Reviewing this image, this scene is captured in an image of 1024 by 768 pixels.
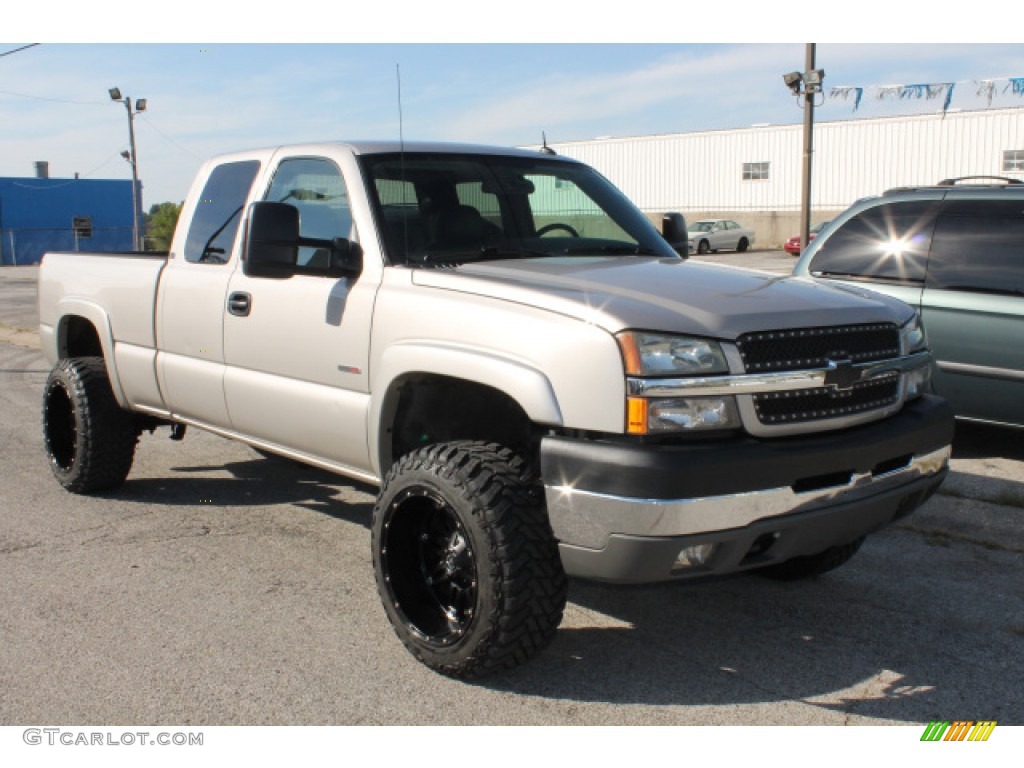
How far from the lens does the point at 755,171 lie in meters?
48.1

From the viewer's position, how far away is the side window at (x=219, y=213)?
5.21 meters

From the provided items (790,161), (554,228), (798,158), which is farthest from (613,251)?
(790,161)

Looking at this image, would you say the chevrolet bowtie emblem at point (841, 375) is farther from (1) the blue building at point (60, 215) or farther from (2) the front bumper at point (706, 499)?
(1) the blue building at point (60, 215)

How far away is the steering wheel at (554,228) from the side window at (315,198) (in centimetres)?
85

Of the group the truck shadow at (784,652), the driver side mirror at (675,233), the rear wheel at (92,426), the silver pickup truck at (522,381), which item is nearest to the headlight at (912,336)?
the silver pickup truck at (522,381)

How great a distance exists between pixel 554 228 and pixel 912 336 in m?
1.63

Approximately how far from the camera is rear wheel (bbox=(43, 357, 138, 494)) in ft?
19.5

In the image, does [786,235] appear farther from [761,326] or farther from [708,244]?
[761,326]

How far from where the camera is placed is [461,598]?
3777 mm

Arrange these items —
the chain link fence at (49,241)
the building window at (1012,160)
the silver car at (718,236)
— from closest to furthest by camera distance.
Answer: the building window at (1012,160)
the silver car at (718,236)
the chain link fence at (49,241)

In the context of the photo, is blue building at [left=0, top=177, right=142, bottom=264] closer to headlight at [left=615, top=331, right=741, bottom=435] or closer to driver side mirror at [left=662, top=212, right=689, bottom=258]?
driver side mirror at [left=662, top=212, right=689, bottom=258]

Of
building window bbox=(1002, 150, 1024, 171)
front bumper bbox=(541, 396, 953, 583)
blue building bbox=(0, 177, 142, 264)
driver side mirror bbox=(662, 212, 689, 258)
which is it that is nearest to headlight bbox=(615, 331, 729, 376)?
front bumper bbox=(541, 396, 953, 583)

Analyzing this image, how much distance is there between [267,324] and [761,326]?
2.28 meters

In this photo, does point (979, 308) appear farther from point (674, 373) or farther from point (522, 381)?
point (522, 381)
